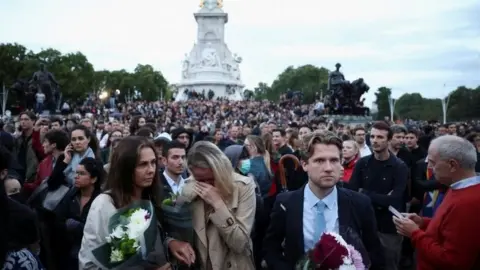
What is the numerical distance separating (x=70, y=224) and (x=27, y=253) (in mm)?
1566

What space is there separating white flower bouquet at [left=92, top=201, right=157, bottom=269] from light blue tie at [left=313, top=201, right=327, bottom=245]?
1101 mm

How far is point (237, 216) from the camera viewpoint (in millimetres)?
4062

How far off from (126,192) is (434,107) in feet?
299

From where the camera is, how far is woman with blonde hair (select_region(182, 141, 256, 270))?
3949 millimetres

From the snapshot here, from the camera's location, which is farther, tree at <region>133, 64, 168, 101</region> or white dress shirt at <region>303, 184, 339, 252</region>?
tree at <region>133, 64, 168, 101</region>

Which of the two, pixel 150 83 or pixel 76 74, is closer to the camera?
pixel 76 74

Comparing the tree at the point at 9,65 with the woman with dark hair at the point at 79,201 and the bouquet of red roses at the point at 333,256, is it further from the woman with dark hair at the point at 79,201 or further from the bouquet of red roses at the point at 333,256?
the bouquet of red roses at the point at 333,256

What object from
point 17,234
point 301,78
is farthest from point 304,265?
point 301,78

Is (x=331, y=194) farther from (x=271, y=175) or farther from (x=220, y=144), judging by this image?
(x=220, y=144)

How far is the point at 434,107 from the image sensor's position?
3504 inches

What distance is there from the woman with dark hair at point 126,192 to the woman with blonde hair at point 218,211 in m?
0.30

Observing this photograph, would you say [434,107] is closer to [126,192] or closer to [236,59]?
[236,59]

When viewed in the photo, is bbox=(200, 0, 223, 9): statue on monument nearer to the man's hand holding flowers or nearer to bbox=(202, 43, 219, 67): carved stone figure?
bbox=(202, 43, 219, 67): carved stone figure

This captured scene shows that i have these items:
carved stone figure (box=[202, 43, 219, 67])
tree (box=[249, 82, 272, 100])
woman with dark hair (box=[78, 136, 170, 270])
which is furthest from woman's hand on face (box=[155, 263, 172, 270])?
tree (box=[249, 82, 272, 100])
